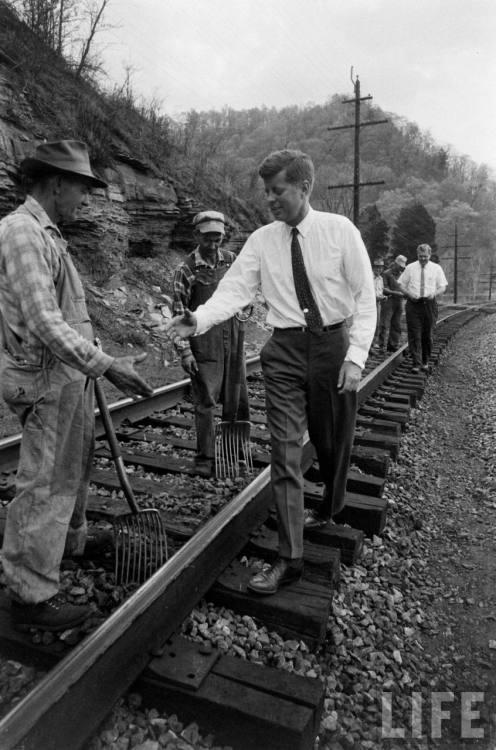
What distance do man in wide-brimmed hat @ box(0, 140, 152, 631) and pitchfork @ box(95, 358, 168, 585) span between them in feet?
1.27

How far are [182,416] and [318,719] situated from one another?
404 centimetres

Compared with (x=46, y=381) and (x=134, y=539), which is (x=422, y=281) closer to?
(x=134, y=539)

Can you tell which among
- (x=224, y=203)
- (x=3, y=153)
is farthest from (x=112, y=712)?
(x=224, y=203)

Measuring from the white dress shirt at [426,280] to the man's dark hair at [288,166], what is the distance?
771cm

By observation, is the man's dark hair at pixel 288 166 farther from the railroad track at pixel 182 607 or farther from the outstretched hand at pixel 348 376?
the railroad track at pixel 182 607

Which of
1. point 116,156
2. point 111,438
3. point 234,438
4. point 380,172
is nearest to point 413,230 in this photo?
point 380,172

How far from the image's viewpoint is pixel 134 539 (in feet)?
10.2

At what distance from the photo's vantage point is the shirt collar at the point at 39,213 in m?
2.47

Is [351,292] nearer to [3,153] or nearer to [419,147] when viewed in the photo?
[3,153]

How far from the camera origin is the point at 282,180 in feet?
9.64

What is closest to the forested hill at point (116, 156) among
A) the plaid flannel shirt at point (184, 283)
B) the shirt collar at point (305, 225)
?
the plaid flannel shirt at point (184, 283)

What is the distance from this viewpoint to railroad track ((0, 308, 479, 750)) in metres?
2.03

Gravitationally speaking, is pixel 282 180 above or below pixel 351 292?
above

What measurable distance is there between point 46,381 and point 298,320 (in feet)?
4.38
